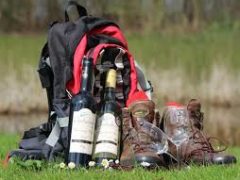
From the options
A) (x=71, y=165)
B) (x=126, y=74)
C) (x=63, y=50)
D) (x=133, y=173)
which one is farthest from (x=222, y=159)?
(x=63, y=50)

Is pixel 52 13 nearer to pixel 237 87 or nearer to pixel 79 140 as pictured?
pixel 237 87

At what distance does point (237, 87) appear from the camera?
11.7 m

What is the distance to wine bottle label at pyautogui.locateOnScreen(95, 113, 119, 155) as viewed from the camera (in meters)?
3.93

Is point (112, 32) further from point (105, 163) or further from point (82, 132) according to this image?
point (105, 163)

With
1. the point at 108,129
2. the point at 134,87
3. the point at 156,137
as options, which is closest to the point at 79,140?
the point at 108,129

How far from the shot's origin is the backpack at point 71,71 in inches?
167

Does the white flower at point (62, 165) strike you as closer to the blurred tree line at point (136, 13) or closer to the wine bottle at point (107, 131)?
the wine bottle at point (107, 131)

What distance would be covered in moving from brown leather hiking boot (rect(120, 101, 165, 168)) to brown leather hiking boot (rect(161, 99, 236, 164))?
15 centimetres

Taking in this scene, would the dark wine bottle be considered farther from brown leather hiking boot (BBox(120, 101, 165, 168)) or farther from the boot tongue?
the boot tongue

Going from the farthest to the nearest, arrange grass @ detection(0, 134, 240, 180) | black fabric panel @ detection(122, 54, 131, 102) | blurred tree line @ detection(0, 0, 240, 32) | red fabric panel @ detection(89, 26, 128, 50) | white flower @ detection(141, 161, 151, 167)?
blurred tree line @ detection(0, 0, 240, 32) → red fabric panel @ detection(89, 26, 128, 50) → black fabric panel @ detection(122, 54, 131, 102) → white flower @ detection(141, 161, 151, 167) → grass @ detection(0, 134, 240, 180)

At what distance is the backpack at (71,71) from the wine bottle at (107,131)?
0.69 feet

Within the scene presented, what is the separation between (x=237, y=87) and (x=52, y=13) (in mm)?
9493

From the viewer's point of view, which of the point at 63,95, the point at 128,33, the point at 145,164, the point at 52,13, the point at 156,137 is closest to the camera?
the point at 145,164

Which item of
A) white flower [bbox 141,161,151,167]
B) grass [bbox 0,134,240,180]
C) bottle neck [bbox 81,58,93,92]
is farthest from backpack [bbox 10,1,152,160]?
white flower [bbox 141,161,151,167]
